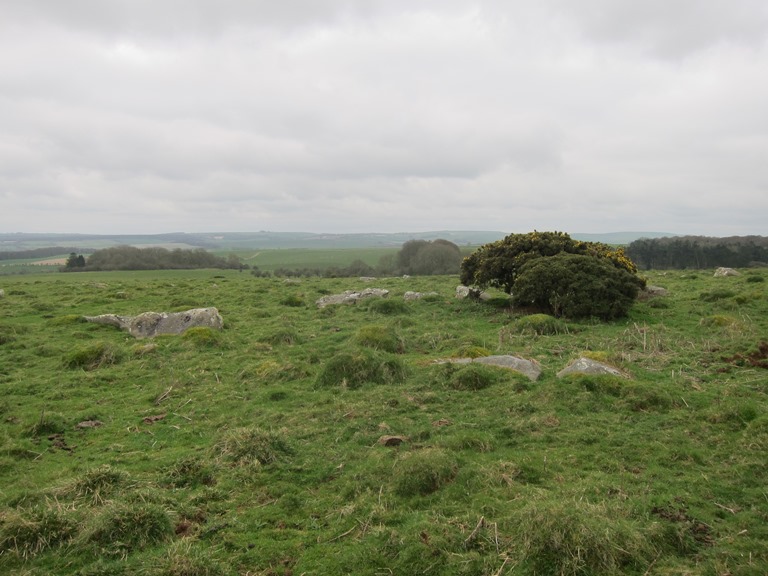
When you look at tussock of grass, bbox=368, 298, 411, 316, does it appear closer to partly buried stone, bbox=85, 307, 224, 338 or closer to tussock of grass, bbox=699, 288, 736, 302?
partly buried stone, bbox=85, 307, 224, 338

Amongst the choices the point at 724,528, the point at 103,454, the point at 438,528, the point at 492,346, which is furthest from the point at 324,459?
the point at 492,346

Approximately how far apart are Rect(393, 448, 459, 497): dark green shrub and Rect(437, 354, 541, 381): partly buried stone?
4.92m

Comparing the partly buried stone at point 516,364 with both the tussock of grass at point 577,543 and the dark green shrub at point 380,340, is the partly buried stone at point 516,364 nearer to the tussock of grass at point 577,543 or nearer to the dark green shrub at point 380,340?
the dark green shrub at point 380,340

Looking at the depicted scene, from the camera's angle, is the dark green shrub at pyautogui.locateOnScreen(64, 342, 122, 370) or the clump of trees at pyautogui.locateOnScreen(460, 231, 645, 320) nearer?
the dark green shrub at pyautogui.locateOnScreen(64, 342, 122, 370)

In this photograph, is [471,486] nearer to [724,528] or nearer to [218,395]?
[724,528]

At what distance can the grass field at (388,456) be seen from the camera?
549 cm

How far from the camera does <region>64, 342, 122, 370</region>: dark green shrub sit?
14.7 m

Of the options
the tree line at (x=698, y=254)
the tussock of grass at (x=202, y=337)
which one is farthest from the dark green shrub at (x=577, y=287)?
the tree line at (x=698, y=254)

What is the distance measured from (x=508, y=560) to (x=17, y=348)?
18.4 meters

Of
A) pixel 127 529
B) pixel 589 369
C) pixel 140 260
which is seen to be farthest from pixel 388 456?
pixel 140 260

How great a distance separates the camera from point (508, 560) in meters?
5.17

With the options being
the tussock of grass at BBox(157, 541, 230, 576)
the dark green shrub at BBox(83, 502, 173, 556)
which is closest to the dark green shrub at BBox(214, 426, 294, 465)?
the dark green shrub at BBox(83, 502, 173, 556)

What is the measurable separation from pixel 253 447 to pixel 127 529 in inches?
106

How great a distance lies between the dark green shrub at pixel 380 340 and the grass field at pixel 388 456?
0.08 metres
